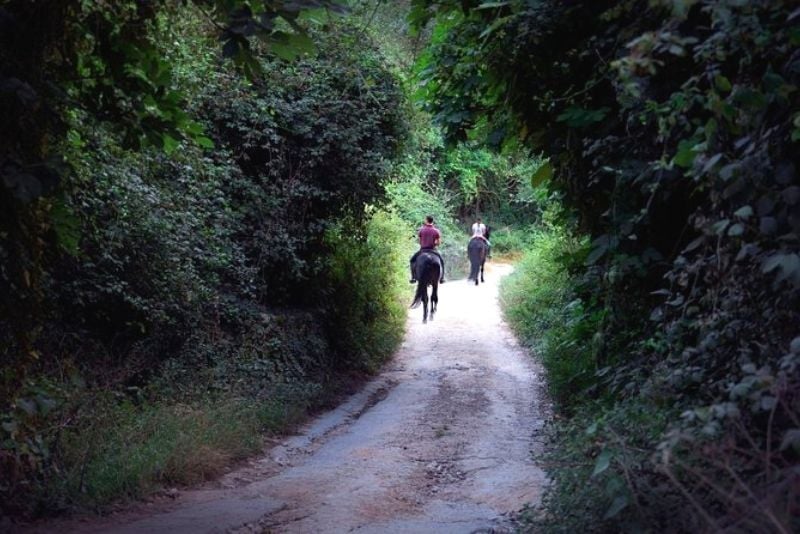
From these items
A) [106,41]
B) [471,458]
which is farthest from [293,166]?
[106,41]

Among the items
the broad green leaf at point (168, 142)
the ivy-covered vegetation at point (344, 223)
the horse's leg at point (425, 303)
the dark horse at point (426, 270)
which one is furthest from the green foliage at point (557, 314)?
the broad green leaf at point (168, 142)

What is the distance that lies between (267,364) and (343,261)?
178 inches

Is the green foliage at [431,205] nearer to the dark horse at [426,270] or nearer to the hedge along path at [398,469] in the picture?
the dark horse at [426,270]

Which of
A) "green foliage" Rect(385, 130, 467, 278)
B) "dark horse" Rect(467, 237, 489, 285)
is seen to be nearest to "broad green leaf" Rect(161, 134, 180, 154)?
"green foliage" Rect(385, 130, 467, 278)

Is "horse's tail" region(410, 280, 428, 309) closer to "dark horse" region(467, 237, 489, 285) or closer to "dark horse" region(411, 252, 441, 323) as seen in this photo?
"dark horse" region(411, 252, 441, 323)

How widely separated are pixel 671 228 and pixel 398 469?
12.3 feet

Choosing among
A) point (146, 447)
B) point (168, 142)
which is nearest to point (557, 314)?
point (146, 447)

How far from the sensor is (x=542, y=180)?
8.47 metres

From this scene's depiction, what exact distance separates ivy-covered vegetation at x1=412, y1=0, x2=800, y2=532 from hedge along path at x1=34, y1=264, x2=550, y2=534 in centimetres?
138

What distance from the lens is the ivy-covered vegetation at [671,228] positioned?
13.4 ft

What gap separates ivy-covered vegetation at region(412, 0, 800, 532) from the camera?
4.08 meters

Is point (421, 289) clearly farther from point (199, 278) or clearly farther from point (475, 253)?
point (199, 278)

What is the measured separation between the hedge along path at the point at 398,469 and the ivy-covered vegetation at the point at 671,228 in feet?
4.52

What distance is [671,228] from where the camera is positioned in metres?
7.40
